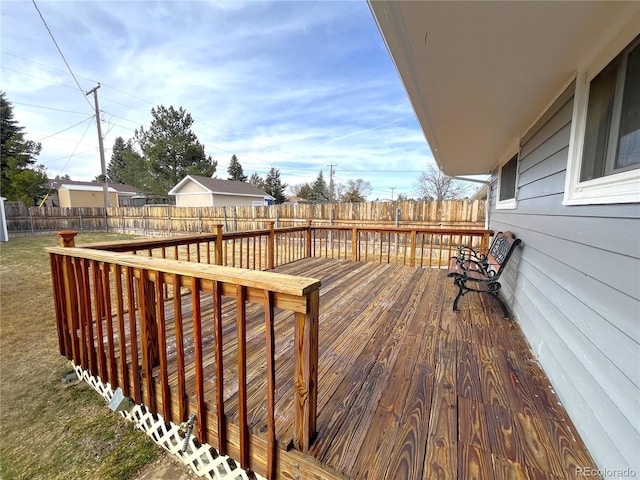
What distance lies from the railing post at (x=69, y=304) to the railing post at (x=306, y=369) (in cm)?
199

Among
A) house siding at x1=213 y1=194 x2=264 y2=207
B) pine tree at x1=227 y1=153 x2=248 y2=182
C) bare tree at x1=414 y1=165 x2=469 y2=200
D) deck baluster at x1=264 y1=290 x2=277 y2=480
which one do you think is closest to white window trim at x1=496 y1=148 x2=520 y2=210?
deck baluster at x1=264 y1=290 x2=277 y2=480

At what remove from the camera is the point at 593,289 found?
4.33ft

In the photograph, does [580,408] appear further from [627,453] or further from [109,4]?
[109,4]

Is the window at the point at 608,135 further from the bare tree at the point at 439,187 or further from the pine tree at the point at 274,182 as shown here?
the pine tree at the point at 274,182

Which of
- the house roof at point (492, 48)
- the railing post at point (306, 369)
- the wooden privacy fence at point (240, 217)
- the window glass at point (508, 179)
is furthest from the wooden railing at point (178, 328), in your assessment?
the window glass at point (508, 179)

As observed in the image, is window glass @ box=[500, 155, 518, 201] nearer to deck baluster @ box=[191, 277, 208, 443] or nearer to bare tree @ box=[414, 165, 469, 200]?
deck baluster @ box=[191, 277, 208, 443]

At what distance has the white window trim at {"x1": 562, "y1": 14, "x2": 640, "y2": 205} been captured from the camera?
44.7 inches

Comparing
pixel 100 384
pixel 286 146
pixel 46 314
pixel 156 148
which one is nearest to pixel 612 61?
pixel 100 384

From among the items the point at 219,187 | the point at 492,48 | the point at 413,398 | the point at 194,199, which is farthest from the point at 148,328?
the point at 194,199

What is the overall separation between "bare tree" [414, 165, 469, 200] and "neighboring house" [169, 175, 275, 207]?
46.7 feet

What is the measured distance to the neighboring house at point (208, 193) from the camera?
16875 mm

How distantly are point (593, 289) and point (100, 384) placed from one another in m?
3.31

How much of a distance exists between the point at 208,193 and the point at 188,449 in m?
16.9

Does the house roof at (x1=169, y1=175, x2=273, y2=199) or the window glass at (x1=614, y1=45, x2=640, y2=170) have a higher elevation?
the house roof at (x1=169, y1=175, x2=273, y2=199)
